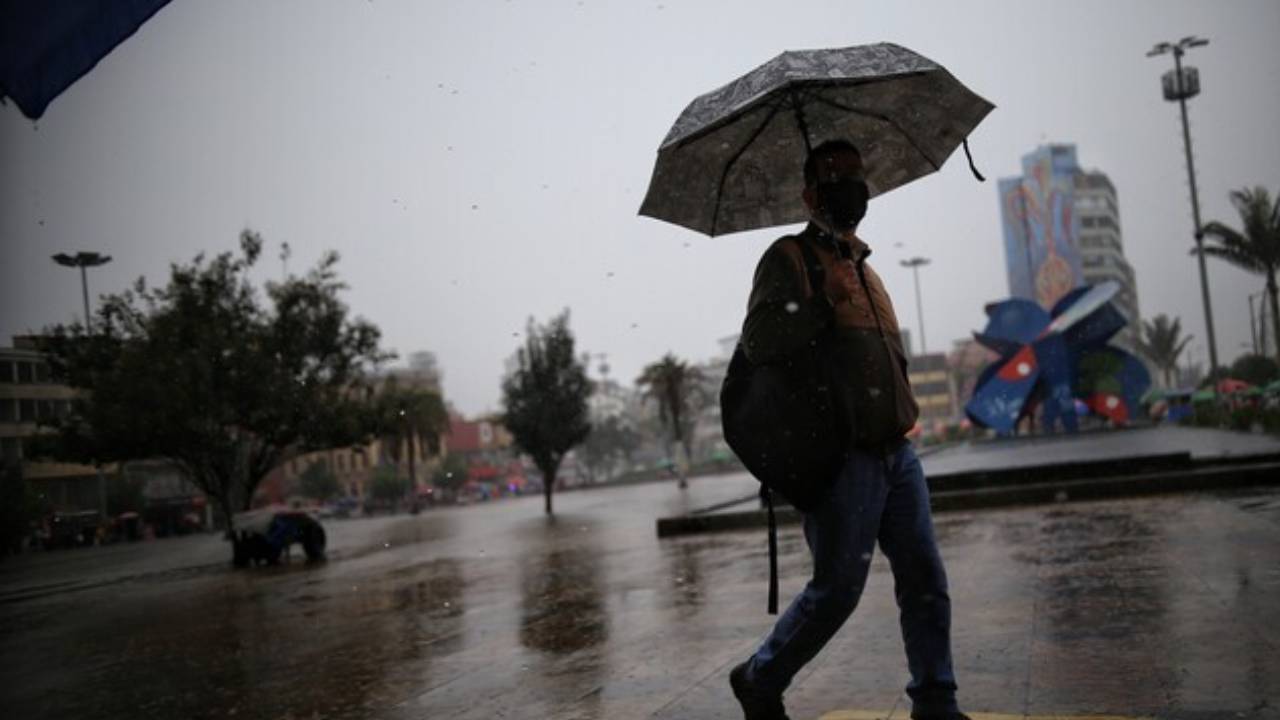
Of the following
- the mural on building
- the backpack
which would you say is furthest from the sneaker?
the mural on building

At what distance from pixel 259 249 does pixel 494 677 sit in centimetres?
2341

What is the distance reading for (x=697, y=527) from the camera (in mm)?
12969

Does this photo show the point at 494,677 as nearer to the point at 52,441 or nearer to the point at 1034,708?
the point at 1034,708

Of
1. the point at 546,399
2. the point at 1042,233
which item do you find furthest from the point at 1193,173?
the point at 1042,233

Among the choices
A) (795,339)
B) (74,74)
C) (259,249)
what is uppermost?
(259,249)

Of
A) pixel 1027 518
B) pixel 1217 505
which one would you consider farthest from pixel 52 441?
pixel 1217 505

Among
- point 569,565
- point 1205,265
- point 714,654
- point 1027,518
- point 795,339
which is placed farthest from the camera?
point 1205,265

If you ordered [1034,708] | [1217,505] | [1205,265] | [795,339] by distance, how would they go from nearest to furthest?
[795,339] < [1034,708] < [1217,505] < [1205,265]

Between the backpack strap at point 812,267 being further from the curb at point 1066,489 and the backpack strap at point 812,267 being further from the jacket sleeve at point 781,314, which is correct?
the curb at point 1066,489

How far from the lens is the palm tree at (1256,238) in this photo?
90.9ft

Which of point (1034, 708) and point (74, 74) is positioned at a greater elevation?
point (74, 74)

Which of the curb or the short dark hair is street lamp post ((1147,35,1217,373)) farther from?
the short dark hair

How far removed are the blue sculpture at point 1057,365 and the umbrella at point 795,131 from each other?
3403cm

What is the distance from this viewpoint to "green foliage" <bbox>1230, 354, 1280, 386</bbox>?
49.2 meters
